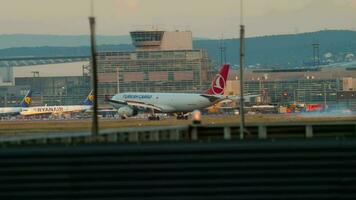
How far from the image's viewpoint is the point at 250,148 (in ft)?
65.0

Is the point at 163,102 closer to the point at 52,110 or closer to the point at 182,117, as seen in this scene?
the point at 182,117

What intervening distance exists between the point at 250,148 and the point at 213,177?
2.50 ft

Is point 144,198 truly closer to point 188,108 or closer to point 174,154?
point 174,154

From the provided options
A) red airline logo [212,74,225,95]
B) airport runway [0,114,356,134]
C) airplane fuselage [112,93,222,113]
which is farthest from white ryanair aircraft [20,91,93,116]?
airport runway [0,114,356,134]

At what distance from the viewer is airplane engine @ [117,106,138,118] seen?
11956 centimetres

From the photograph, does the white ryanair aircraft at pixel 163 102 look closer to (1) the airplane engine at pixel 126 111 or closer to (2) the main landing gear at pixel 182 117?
(1) the airplane engine at pixel 126 111

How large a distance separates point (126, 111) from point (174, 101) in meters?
5.61

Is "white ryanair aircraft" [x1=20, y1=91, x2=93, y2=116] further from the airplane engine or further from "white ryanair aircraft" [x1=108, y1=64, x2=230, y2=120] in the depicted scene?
the airplane engine

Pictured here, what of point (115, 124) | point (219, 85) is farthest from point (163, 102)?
point (115, 124)

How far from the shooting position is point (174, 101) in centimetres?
12406

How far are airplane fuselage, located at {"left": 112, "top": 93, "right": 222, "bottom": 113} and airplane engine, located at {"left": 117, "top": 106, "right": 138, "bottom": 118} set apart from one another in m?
2.87

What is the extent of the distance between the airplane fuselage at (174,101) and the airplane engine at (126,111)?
2.87 metres

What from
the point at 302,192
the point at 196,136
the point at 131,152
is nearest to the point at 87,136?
the point at 196,136

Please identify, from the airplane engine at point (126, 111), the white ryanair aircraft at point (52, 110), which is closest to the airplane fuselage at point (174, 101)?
the airplane engine at point (126, 111)
